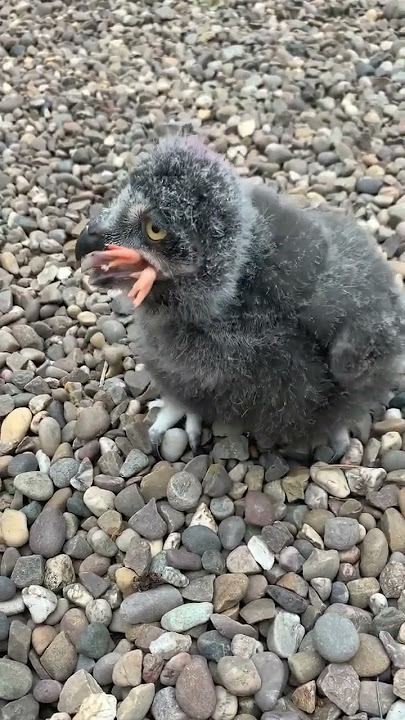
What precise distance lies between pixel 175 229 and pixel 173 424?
64 centimetres

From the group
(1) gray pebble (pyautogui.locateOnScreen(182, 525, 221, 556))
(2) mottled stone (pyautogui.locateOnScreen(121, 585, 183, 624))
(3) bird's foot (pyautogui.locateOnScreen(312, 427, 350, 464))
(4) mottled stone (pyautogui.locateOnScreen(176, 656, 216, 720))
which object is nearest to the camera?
(4) mottled stone (pyautogui.locateOnScreen(176, 656, 216, 720))

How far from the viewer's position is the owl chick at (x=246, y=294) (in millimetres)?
1460

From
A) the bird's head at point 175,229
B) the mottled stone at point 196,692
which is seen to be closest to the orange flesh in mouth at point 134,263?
the bird's head at point 175,229

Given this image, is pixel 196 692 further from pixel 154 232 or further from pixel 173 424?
pixel 154 232

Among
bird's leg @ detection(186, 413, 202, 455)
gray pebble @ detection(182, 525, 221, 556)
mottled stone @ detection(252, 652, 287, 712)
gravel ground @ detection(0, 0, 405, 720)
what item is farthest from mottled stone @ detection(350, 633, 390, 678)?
bird's leg @ detection(186, 413, 202, 455)

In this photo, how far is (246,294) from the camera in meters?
1.56

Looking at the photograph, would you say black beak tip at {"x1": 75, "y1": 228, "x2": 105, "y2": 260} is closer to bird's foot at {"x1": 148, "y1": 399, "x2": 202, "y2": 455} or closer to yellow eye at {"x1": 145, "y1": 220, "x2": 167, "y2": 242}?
yellow eye at {"x1": 145, "y1": 220, "x2": 167, "y2": 242}

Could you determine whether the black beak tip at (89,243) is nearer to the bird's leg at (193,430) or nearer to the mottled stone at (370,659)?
the bird's leg at (193,430)

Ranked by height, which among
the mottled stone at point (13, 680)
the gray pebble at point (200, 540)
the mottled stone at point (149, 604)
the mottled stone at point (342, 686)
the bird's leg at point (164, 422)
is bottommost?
the mottled stone at point (13, 680)

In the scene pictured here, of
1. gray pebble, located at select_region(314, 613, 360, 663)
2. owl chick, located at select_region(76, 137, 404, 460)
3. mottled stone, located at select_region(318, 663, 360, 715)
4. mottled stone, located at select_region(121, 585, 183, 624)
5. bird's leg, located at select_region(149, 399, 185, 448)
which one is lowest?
mottled stone, located at select_region(121, 585, 183, 624)

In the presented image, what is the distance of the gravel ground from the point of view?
4.73ft

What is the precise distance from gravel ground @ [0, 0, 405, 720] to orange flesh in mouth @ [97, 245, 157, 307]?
43 cm

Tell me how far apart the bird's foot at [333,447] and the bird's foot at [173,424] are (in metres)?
0.32

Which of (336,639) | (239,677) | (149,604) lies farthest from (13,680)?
(336,639)
